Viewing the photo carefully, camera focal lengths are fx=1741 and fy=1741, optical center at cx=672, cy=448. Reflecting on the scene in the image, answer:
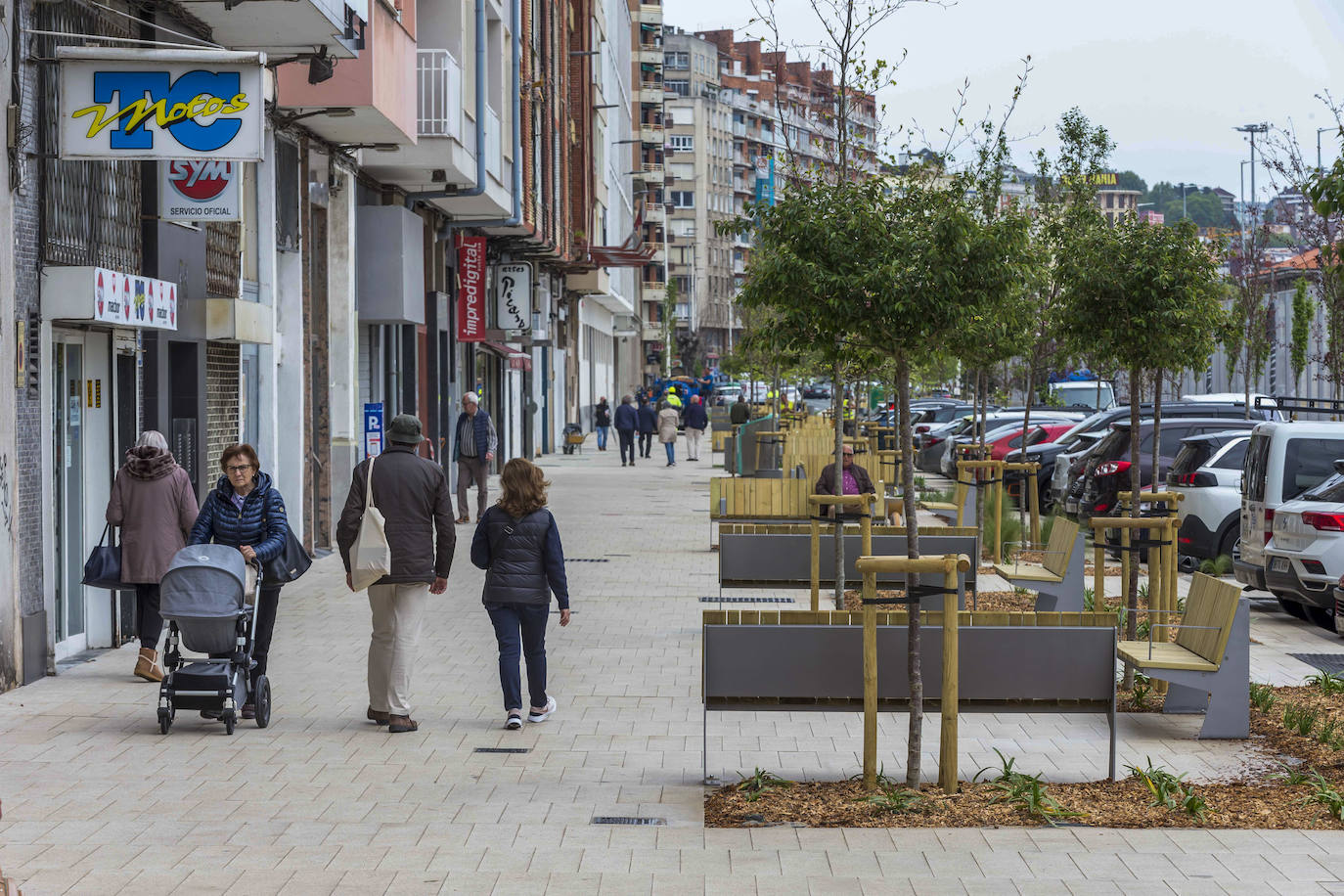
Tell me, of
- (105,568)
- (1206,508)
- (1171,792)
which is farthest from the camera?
(1206,508)

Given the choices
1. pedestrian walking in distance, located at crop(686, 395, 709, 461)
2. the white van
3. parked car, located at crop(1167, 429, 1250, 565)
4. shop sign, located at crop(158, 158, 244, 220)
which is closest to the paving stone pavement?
the white van

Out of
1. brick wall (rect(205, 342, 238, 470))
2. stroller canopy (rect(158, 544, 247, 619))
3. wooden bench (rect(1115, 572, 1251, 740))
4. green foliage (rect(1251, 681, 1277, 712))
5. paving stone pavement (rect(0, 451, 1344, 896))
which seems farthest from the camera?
brick wall (rect(205, 342, 238, 470))

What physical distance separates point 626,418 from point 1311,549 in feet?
92.5

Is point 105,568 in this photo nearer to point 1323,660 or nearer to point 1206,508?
point 1323,660

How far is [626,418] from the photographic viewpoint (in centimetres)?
4141

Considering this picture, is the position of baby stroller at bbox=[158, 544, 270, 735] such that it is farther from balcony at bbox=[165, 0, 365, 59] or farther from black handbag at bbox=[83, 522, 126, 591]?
balcony at bbox=[165, 0, 365, 59]

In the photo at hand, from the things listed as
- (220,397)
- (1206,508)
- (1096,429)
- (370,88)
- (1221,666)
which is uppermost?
(370,88)

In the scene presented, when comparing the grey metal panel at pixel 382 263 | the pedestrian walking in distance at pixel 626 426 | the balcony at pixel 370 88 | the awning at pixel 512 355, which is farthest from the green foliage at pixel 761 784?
the pedestrian walking in distance at pixel 626 426

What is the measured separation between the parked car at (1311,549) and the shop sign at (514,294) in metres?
20.6

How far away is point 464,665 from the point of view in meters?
11.6

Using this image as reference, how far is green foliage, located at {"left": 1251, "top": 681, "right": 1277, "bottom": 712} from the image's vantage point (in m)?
9.86

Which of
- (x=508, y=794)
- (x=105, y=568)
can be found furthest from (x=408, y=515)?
(x=105, y=568)

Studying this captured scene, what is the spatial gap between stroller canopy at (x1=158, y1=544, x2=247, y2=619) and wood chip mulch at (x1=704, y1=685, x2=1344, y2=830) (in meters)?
2.89

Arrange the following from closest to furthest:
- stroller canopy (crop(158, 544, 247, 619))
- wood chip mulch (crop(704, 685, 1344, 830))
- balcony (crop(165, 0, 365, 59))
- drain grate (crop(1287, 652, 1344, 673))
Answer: wood chip mulch (crop(704, 685, 1344, 830))
stroller canopy (crop(158, 544, 247, 619))
drain grate (crop(1287, 652, 1344, 673))
balcony (crop(165, 0, 365, 59))
